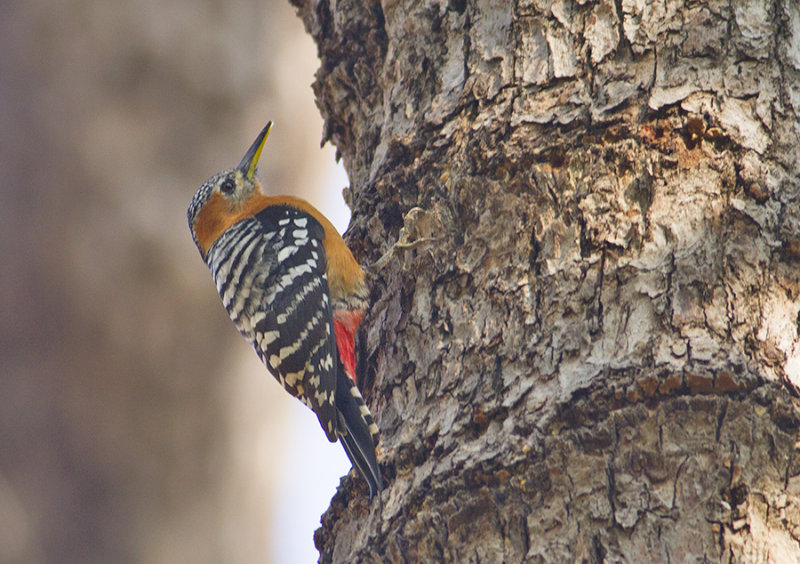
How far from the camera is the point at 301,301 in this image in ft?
12.0

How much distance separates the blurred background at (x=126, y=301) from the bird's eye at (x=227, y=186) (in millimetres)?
306

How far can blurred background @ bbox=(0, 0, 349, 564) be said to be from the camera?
460cm

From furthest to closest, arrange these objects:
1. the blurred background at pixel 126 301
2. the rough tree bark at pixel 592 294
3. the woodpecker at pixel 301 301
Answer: the blurred background at pixel 126 301 < the woodpecker at pixel 301 301 < the rough tree bark at pixel 592 294

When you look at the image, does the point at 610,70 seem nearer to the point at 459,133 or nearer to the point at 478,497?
the point at 459,133

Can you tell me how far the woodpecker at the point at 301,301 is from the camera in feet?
10.6

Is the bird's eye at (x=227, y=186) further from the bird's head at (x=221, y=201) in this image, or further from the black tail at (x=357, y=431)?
the black tail at (x=357, y=431)

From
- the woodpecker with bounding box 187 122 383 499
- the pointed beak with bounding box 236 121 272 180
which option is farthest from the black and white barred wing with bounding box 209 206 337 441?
the pointed beak with bounding box 236 121 272 180

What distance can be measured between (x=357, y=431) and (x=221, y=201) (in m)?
2.34

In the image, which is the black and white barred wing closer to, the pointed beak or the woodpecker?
the woodpecker

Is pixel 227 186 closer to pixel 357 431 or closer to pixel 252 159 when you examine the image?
pixel 252 159

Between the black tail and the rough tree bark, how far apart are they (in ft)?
0.20

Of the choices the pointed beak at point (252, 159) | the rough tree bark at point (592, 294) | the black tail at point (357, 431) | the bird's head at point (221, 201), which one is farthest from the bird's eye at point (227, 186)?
the rough tree bark at point (592, 294)

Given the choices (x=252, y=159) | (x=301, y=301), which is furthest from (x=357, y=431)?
(x=252, y=159)

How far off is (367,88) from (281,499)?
317cm
